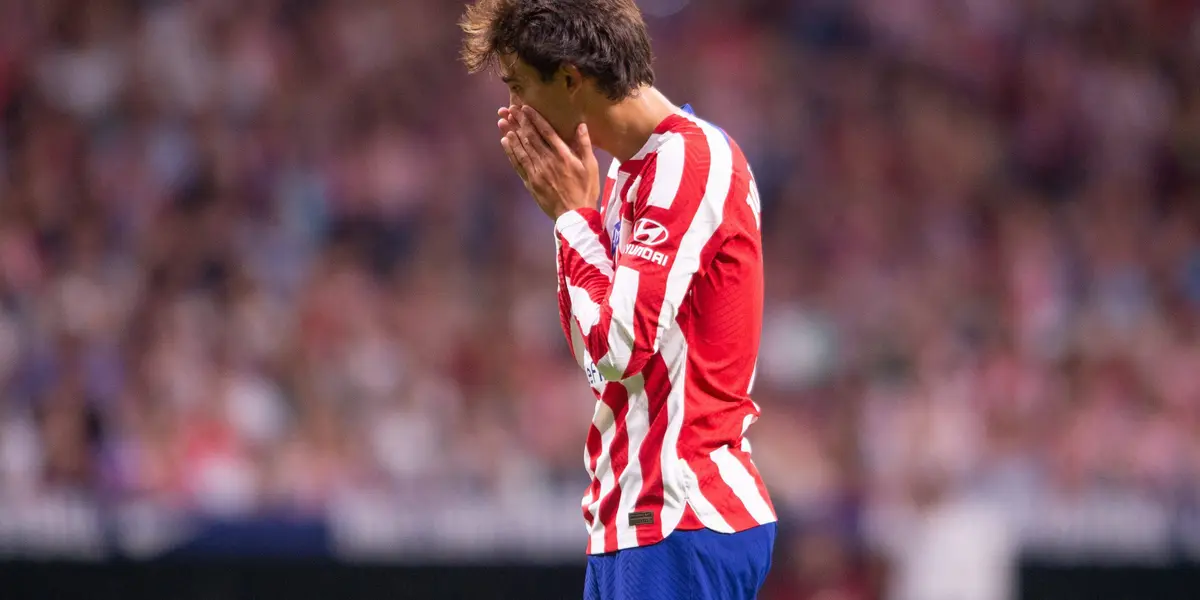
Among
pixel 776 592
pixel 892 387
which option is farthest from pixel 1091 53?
pixel 776 592

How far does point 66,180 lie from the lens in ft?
28.0

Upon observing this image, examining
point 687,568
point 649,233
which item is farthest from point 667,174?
point 687,568

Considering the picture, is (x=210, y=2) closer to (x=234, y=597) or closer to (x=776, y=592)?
(x=234, y=597)

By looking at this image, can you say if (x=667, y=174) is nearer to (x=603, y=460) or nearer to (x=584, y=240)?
(x=584, y=240)

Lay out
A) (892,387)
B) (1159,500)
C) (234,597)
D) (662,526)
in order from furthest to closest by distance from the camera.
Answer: (892,387) < (1159,500) < (234,597) < (662,526)

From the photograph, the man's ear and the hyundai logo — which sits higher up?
the man's ear

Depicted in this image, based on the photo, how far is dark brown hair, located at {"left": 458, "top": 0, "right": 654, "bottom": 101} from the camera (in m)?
2.84

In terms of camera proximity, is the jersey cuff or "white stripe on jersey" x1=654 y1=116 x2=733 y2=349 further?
the jersey cuff

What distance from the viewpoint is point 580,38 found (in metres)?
2.84

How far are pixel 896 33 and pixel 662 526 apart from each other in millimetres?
7775

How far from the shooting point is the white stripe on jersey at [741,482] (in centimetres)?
293

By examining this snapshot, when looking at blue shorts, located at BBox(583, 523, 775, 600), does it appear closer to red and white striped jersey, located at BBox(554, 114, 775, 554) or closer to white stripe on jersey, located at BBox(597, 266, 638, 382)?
red and white striped jersey, located at BBox(554, 114, 775, 554)

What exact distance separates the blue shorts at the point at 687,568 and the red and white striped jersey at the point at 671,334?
2 cm

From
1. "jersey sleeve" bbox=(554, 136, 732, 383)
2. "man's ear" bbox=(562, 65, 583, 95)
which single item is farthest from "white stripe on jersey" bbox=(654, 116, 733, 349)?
"man's ear" bbox=(562, 65, 583, 95)
